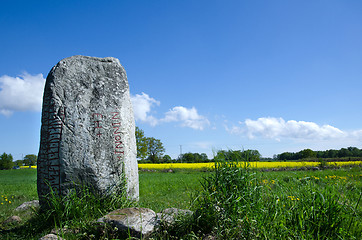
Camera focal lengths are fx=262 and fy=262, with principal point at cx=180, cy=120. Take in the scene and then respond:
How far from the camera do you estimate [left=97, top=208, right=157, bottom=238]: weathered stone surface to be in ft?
12.1

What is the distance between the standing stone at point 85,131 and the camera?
534 centimetres

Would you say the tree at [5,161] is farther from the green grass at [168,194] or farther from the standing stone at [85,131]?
the standing stone at [85,131]

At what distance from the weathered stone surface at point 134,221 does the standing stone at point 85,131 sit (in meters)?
1.48

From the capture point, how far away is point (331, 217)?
3.41 m

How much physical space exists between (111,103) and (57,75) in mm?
1325

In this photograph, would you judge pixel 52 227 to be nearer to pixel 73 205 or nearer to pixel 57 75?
pixel 73 205

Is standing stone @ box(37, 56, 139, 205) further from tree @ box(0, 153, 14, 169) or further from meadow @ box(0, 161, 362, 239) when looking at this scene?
tree @ box(0, 153, 14, 169)

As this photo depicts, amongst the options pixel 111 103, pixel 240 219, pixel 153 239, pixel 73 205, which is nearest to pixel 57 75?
pixel 111 103

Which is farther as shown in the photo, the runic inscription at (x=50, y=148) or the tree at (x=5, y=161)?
the tree at (x=5, y=161)

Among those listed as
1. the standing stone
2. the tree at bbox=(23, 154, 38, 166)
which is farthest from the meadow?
the tree at bbox=(23, 154, 38, 166)

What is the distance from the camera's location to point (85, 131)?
548 centimetres

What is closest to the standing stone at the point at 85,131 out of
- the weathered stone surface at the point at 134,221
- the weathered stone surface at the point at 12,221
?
the weathered stone surface at the point at 12,221

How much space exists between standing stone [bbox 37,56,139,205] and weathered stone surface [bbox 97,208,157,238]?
58.3 inches

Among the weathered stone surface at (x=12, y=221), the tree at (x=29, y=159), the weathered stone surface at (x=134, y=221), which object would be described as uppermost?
the tree at (x=29, y=159)
